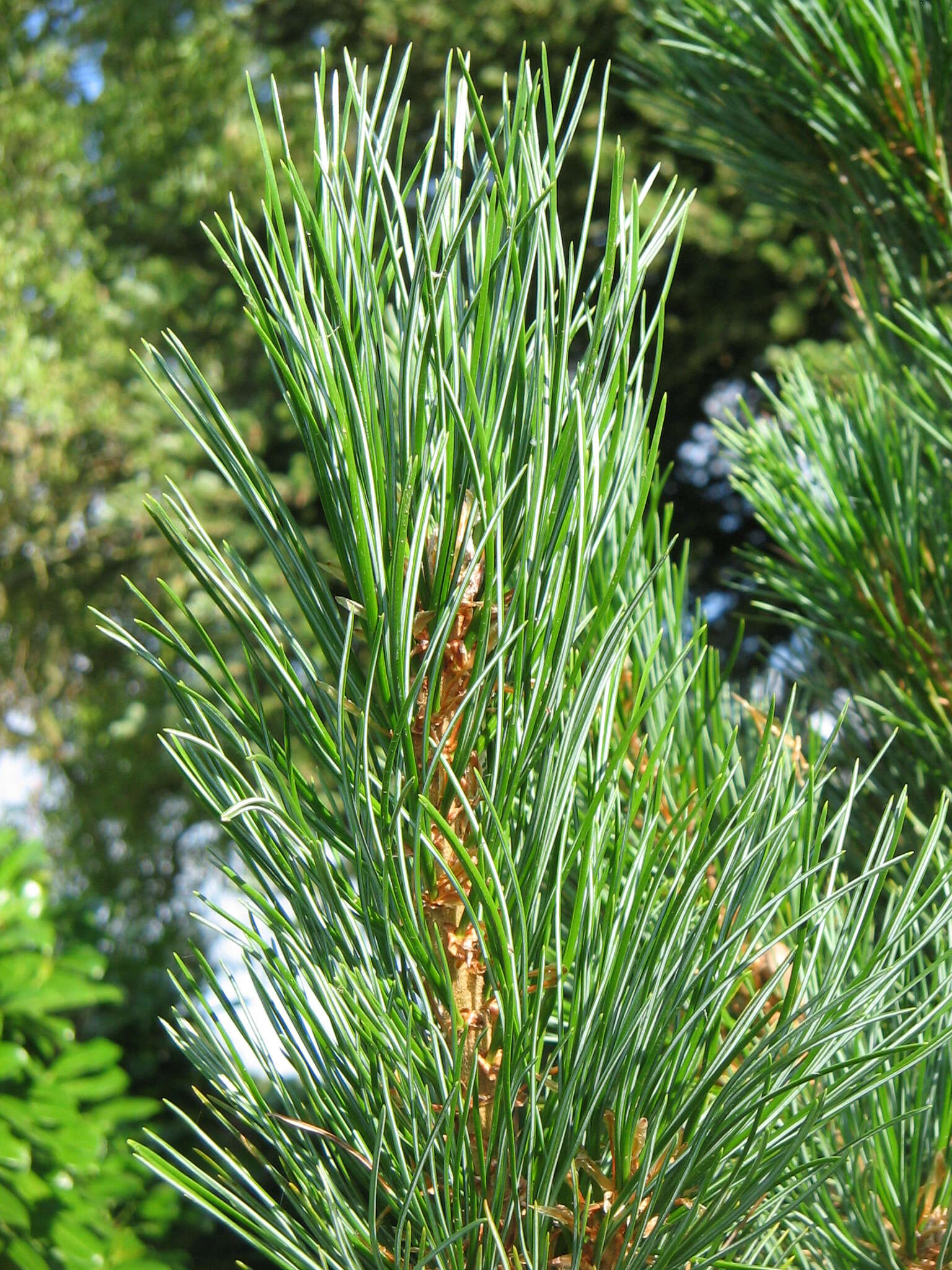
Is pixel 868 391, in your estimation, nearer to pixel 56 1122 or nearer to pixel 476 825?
pixel 476 825

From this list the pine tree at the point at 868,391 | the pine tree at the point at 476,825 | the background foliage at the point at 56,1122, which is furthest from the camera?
the background foliage at the point at 56,1122

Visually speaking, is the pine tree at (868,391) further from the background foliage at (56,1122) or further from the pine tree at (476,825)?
the background foliage at (56,1122)

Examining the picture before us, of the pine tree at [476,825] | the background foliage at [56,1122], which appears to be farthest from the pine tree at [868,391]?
the background foliage at [56,1122]

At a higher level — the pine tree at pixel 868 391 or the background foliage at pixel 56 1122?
the pine tree at pixel 868 391

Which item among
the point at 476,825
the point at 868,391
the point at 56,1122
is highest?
the point at 868,391

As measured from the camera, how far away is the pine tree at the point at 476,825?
612 millimetres

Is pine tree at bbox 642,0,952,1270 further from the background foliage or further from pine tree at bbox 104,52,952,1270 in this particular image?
the background foliage

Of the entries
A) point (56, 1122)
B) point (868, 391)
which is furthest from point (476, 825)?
point (56, 1122)

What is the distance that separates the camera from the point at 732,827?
645 millimetres

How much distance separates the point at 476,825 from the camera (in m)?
0.58

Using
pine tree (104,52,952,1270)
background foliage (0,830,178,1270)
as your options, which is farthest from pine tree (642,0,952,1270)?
background foliage (0,830,178,1270)

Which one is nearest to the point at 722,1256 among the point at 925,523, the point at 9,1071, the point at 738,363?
the point at 925,523

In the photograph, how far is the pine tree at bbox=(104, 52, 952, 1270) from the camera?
61 cm

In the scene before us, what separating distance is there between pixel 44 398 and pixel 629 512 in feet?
18.1
